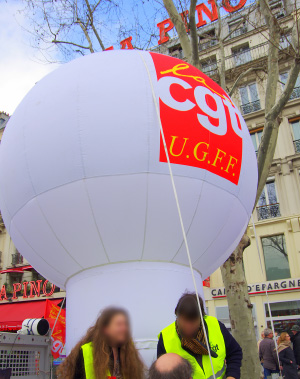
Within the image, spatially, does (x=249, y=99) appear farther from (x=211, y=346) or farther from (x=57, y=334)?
(x=211, y=346)

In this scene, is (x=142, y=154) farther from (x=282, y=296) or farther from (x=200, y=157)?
(x=282, y=296)

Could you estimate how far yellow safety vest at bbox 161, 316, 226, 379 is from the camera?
2.52 m

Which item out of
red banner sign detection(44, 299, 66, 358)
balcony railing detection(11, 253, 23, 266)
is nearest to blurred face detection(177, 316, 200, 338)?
red banner sign detection(44, 299, 66, 358)

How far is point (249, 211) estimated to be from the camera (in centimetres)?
420

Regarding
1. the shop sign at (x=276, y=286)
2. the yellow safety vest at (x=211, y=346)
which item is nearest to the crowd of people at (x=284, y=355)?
the yellow safety vest at (x=211, y=346)

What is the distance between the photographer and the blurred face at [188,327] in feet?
8.21

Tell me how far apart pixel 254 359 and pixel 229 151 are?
3.76 meters

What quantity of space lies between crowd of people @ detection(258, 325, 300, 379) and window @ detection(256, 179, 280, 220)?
872 centimetres

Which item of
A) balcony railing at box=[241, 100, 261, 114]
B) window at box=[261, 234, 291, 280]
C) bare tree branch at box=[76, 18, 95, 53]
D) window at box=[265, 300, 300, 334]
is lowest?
window at box=[265, 300, 300, 334]

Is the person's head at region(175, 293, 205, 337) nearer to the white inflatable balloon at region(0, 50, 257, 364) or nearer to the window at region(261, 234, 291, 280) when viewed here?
the white inflatable balloon at region(0, 50, 257, 364)

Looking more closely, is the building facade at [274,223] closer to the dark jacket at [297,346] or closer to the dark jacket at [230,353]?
the dark jacket at [297,346]

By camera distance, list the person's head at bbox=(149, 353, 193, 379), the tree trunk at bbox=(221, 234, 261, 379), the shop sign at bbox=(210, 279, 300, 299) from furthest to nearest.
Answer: the shop sign at bbox=(210, 279, 300, 299), the tree trunk at bbox=(221, 234, 261, 379), the person's head at bbox=(149, 353, 193, 379)

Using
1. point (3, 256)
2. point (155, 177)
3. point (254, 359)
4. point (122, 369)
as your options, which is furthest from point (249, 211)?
point (3, 256)

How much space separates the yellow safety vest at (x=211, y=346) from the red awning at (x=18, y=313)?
1387 centimetres
